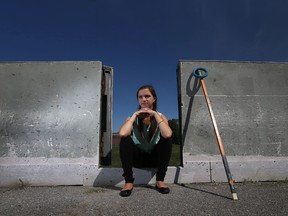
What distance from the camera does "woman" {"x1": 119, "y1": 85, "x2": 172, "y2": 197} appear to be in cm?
262

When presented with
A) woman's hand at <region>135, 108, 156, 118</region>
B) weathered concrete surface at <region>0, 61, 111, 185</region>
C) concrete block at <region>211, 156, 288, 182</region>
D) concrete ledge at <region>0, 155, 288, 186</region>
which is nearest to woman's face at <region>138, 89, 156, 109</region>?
woman's hand at <region>135, 108, 156, 118</region>

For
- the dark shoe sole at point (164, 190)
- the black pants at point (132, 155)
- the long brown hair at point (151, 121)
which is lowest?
the dark shoe sole at point (164, 190)

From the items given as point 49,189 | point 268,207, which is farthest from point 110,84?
point 268,207

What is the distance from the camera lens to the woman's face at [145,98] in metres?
2.91

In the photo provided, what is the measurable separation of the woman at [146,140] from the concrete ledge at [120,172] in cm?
24

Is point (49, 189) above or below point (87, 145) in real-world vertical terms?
below

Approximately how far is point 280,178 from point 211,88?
4.72ft

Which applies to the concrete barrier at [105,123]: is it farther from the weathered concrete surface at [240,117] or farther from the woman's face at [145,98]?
the woman's face at [145,98]

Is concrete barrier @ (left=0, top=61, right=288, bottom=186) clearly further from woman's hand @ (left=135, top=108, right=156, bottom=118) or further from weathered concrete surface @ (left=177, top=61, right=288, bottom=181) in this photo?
woman's hand @ (left=135, top=108, right=156, bottom=118)

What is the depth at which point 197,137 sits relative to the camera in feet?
10.5

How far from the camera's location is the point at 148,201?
219 cm

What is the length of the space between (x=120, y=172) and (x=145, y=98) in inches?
37.3

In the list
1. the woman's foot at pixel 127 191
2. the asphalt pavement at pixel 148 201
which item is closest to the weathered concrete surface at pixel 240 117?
the asphalt pavement at pixel 148 201

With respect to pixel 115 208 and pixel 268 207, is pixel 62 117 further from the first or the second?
pixel 268 207
